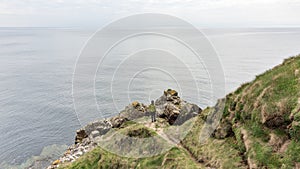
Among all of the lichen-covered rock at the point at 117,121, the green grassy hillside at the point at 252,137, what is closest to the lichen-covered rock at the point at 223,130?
the green grassy hillside at the point at 252,137

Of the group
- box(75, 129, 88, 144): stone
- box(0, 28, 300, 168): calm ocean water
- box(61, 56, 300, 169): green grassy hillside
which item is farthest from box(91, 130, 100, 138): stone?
box(0, 28, 300, 168): calm ocean water

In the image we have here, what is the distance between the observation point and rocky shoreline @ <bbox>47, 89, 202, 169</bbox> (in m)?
42.6

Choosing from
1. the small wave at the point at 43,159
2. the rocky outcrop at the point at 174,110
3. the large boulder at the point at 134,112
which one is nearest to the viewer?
the rocky outcrop at the point at 174,110

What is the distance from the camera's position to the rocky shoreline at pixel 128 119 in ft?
140

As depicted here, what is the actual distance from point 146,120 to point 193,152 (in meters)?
17.6

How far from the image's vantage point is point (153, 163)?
2892 cm

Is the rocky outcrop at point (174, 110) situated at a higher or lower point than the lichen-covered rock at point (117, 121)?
higher

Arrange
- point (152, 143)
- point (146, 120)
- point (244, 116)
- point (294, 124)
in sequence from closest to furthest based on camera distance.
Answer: point (294, 124)
point (244, 116)
point (152, 143)
point (146, 120)

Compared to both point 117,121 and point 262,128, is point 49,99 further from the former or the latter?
point 262,128

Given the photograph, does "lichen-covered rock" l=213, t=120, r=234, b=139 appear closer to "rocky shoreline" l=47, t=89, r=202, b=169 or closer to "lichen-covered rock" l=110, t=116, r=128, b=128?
"rocky shoreline" l=47, t=89, r=202, b=169

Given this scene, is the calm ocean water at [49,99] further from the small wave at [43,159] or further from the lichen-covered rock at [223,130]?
the lichen-covered rock at [223,130]

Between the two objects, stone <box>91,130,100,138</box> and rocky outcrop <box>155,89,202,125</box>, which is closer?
rocky outcrop <box>155,89,202,125</box>

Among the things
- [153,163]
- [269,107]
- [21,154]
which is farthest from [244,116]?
[21,154]

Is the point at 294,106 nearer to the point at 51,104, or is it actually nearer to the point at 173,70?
the point at 51,104
